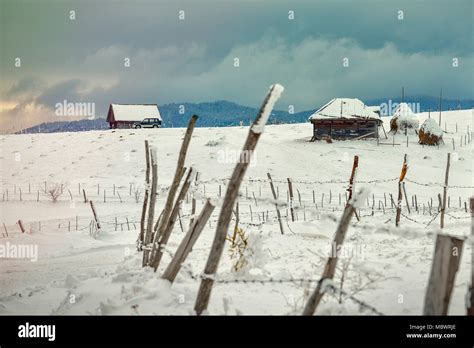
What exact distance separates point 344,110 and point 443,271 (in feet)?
128

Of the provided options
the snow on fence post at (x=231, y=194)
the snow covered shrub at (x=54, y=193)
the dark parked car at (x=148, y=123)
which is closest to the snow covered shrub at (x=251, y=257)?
the snow on fence post at (x=231, y=194)

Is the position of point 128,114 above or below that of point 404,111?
above

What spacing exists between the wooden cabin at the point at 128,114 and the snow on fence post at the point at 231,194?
173 ft

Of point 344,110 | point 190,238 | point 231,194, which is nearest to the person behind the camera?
point 231,194

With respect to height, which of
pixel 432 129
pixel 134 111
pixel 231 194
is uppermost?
pixel 134 111

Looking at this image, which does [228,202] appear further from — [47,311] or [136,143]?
[136,143]

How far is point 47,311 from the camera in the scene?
644 centimetres

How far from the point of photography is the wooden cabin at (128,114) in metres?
57.1

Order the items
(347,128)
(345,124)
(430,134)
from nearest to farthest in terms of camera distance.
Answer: (430,134) → (345,124) → (347,128)

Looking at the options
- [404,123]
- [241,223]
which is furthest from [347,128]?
[241,223]

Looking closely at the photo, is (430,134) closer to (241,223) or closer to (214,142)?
(214,142)

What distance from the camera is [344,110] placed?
135 feet

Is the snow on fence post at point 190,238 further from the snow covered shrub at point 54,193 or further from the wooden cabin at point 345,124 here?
the wooden cabin at point 345,124
